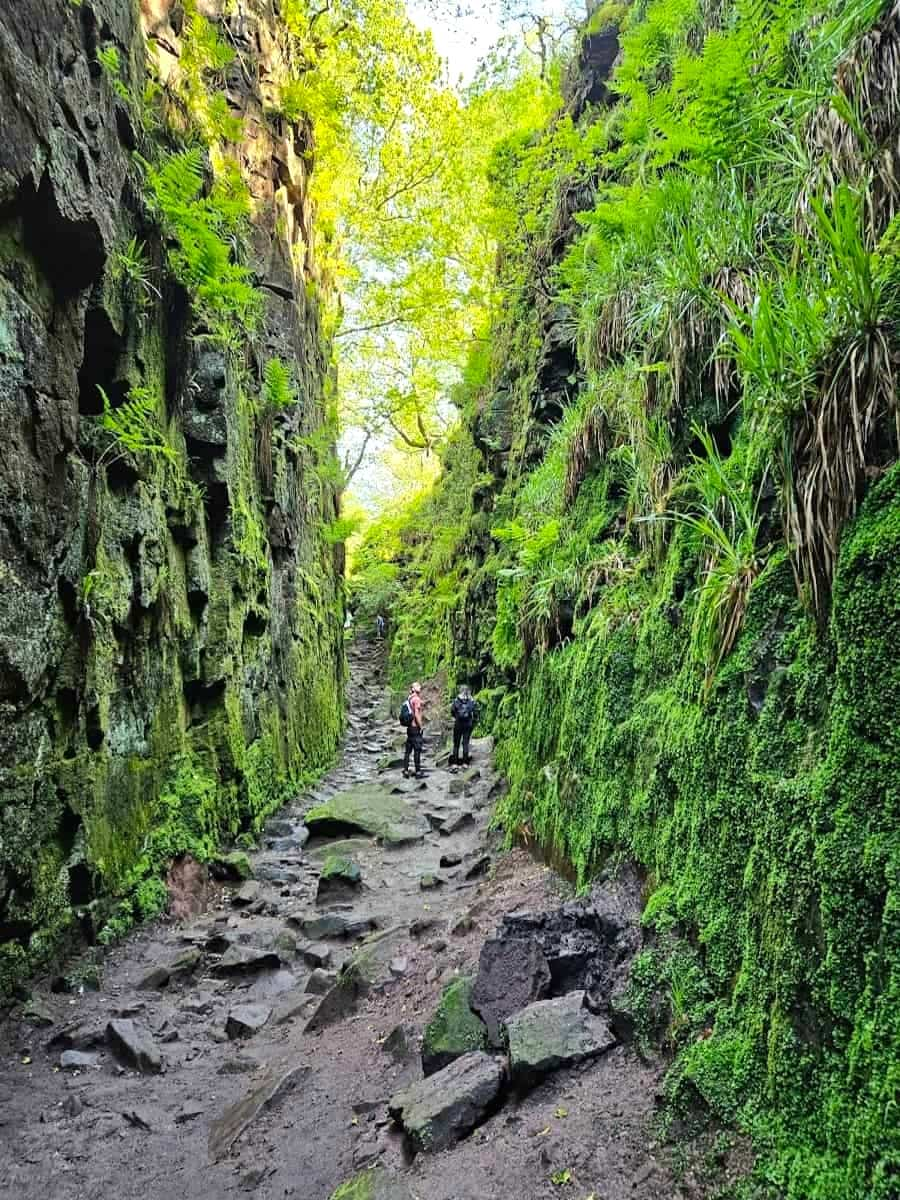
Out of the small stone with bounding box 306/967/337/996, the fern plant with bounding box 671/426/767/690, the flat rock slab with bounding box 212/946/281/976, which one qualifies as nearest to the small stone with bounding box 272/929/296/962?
the flat rock slab with bounding box 212/946/281/976

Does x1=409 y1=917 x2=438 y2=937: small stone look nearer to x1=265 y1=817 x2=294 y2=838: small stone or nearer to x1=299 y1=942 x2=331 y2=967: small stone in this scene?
x1=299 y1=942 x2=331 y2=967: small stone

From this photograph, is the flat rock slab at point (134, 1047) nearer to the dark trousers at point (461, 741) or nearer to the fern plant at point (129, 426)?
the fern plant at point (129, 426)

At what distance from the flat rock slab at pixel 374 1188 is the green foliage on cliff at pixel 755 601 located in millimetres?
1203

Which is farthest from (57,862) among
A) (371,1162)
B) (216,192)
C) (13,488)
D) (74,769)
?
(216,192)

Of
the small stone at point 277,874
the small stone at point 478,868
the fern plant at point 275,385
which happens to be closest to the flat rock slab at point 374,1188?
the small stone at point 478,868

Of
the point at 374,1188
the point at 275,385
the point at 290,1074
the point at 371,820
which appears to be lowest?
the point at 371,820

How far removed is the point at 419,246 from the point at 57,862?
1884 centimetres

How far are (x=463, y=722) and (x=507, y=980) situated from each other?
29.1ft

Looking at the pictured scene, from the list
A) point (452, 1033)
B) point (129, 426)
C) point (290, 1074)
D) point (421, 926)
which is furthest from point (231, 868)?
point (452, 1033)

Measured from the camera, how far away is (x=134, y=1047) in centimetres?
479

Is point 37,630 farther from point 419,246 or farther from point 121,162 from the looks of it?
point 419,246

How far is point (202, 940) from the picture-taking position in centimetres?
661

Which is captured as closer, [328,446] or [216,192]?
[216,192]

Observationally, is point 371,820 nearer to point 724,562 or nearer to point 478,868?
point 478,868
